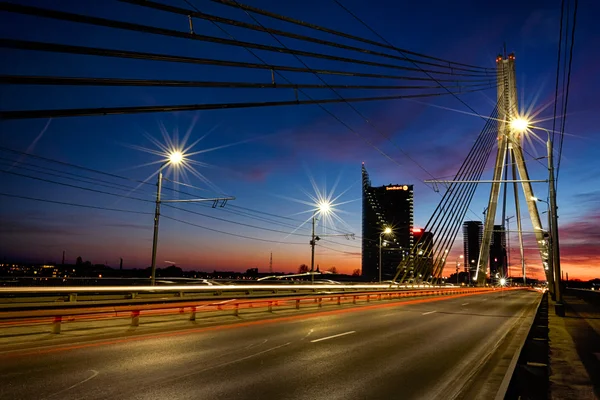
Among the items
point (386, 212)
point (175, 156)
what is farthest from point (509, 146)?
point (386, 212)

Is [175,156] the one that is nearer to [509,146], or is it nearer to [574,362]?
[574,362]

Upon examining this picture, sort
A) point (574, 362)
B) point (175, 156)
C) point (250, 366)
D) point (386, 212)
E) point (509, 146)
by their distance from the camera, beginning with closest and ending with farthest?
point (250, 366), point (574, 362), point (175, 156), point (509, 146), point (386, 212)

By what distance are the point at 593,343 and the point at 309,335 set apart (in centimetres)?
889

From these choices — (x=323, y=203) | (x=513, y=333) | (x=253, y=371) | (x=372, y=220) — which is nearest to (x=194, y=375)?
(x=253, y=371)

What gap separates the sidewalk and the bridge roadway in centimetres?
164

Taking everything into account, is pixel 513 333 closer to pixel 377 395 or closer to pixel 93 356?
pixel 377 395

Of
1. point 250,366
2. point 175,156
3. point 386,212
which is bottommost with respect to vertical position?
point 250,366

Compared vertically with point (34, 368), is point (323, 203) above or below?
above

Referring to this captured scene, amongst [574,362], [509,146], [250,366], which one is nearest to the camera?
[250,366]

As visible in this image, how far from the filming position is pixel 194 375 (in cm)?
762

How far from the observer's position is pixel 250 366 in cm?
851

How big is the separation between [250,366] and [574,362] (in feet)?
25.5

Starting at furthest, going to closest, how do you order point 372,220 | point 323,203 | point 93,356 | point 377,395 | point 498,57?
point 372,220, point 498,57, point 323,203, point 93,356, point 377,395

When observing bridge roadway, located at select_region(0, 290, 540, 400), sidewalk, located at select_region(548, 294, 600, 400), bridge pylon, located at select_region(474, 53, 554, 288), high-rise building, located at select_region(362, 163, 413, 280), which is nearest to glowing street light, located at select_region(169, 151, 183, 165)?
bridge roadway, located at select_region(0, 290, 540, 400)
